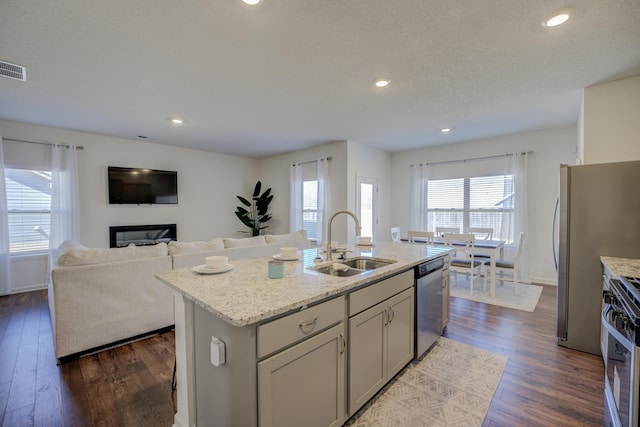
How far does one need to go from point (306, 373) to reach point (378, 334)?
676mm

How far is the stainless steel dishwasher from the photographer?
2.27 metres

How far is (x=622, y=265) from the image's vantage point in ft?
6.80

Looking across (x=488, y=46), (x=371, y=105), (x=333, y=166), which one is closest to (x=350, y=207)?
(x=333, y=166)

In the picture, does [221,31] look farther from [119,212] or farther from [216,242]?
[119,212]

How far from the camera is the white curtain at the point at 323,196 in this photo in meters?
5.49

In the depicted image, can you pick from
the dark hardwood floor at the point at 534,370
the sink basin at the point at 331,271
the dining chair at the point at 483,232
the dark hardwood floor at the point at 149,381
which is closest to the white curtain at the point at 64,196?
the dark hardwood floor at the point at 149,381

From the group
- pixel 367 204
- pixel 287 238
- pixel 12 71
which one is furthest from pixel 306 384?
pixel 367 204

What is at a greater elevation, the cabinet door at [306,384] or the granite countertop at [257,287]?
the granite countertop at [257,287]

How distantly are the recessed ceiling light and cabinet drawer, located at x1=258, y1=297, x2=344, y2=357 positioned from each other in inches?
90.5

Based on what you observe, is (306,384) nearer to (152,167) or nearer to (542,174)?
(542,174)

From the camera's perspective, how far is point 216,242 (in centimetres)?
328

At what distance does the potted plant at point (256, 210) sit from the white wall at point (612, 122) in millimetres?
5661

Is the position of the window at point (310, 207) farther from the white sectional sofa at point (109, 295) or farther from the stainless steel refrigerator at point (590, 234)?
the stainless steel refrigerator at point (590, 234)

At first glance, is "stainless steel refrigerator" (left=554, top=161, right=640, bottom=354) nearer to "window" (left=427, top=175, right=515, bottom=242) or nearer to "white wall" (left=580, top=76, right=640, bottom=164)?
"white wall" (left=580, top=76, right=640, bottom=164)
